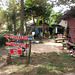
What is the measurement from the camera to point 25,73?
3.94 metres

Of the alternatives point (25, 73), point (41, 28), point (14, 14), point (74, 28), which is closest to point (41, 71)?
point (25, 73)

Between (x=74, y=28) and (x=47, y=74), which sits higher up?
(x=74, y=28)

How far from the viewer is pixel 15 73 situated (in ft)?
13.1

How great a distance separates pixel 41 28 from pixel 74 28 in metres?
13.5

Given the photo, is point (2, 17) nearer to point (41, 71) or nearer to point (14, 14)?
point (14, 14)

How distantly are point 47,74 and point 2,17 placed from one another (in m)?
13.6

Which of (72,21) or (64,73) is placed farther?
(72,21)

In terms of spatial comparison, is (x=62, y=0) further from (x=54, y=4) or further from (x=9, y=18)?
(x=9, y=18)

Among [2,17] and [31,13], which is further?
[31,13]

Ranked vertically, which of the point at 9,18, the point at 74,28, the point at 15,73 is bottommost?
the point at 15,73

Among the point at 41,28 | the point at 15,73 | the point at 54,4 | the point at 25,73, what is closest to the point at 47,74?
the point at 25,73

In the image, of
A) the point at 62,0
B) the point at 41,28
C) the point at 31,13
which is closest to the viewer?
the point at 62,0

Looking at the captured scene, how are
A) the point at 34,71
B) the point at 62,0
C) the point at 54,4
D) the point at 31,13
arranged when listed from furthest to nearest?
the point at 31,13 → the point at 54,4 → the point at 62,0 → the point at 34,71

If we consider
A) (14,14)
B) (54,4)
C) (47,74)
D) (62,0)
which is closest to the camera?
(47,74)
